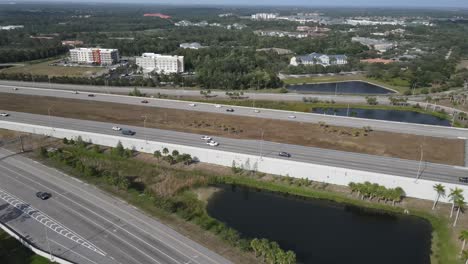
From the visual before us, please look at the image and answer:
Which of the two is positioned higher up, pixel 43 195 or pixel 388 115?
pixel 388 115

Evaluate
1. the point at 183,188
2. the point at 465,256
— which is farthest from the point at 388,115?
the point at 183,188

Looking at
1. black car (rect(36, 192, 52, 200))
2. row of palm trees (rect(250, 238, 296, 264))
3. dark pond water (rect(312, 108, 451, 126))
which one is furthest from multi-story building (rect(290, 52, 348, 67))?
row of palm trees (rect(250, 238, 296, 264))

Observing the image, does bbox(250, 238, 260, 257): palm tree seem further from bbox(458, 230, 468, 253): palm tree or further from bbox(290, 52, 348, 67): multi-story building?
bbox(290, 52, 348, 67): multi-story building

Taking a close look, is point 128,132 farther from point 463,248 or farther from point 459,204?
point 463,248

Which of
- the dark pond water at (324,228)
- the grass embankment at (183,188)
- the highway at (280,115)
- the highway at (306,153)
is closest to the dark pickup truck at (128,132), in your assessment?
the highway at (306,153)

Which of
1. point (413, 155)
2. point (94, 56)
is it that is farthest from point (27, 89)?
point (413, 155)

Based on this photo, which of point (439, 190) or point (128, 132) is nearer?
point (439, 190)
